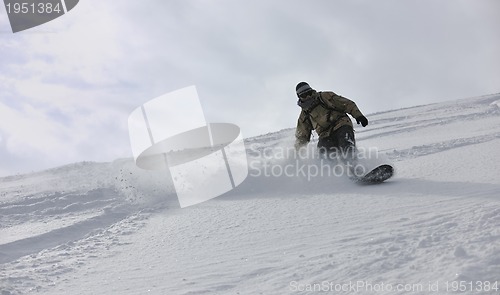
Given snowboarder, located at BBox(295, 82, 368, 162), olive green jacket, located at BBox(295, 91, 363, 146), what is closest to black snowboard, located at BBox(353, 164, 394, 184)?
snowboarder, located at BBox(295, 82, 368, 162)

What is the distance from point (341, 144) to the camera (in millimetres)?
5797

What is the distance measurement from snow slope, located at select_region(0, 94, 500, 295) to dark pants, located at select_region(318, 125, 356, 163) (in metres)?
0.45

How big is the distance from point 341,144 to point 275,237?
115 inches

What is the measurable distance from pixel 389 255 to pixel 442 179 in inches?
101

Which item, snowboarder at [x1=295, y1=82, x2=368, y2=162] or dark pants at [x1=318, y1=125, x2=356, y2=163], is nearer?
dark pants at [x1=318, y1=125, x2=356, y2=163]

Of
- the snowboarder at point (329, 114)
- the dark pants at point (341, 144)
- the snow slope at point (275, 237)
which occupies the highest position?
the snowboarder at point (329, 114)

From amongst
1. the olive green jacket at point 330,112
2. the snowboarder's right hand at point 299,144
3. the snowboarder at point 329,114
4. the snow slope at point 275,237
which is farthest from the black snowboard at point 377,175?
the snowboarder's right hand at point 299,144

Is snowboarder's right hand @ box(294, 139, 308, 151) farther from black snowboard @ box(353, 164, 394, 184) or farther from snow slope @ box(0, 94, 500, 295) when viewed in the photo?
black snowboard @ box(353, 164, 394, 184)

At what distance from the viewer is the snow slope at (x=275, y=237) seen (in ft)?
7.02

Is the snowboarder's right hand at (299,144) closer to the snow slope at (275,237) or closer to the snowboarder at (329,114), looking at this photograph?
the snowboarder at (329,114)

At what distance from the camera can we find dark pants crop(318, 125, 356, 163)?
5.68 metres

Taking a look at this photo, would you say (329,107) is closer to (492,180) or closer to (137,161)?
(492,180)

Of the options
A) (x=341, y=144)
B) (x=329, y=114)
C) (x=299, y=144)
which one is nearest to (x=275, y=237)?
(x=341, y=144)

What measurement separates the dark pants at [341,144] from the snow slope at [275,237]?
1.47ft
